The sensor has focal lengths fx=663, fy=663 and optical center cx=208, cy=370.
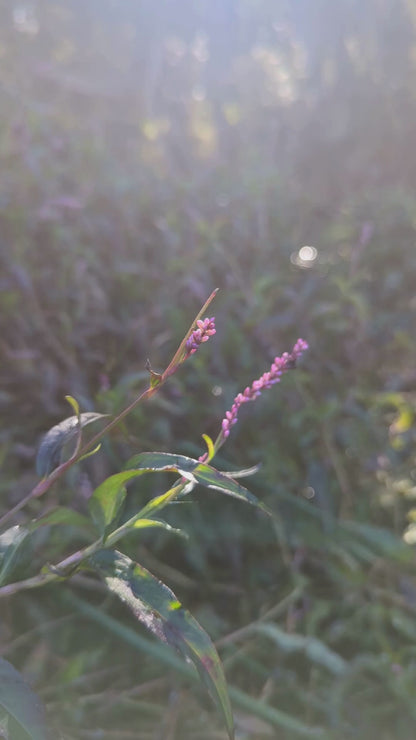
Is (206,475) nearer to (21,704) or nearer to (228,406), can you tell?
(21,704)

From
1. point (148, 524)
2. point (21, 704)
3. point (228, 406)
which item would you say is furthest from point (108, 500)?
point (228, 406)

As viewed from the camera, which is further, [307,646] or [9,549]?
[307,646]

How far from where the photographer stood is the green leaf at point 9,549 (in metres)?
0.48

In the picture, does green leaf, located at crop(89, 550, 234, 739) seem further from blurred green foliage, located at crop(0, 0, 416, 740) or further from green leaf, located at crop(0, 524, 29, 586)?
blurred green foliage, located at crop(0, 0, 416, 740)

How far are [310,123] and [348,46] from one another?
57 cm

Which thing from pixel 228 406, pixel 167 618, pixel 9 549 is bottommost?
pixel 167 618

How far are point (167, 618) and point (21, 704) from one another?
114mm

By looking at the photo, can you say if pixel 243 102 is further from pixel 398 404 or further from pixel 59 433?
pixel 59 433

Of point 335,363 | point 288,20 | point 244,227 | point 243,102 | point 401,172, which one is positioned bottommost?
point 335,363

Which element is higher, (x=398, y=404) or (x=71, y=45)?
(x=71, y=45)

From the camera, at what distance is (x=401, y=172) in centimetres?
282

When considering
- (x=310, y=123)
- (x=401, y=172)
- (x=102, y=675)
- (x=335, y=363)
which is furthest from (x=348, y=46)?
(x=102, y=675)

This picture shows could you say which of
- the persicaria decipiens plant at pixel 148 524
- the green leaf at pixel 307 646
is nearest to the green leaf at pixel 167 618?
the persicaria decipiens plant at pixel 148 524

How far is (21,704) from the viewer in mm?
440
